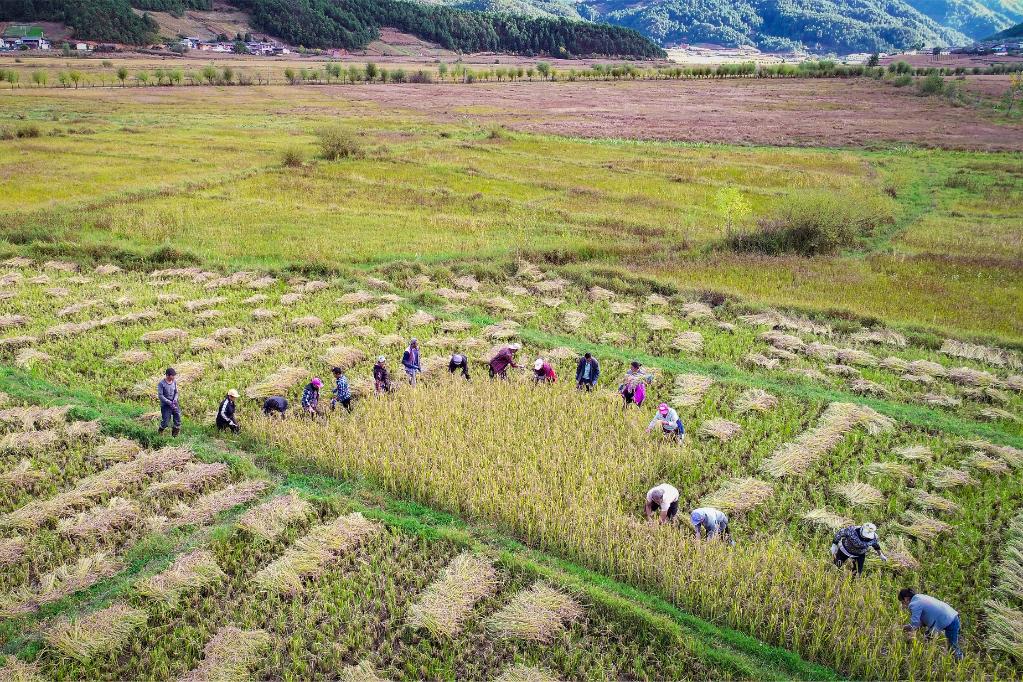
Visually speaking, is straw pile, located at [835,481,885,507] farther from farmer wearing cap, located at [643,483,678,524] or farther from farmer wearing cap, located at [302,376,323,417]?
farmer wearing cap, located at [302,376,323,417]

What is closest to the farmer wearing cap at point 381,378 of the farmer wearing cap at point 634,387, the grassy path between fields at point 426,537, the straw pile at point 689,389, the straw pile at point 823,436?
the grassy path between fields at point 426,537

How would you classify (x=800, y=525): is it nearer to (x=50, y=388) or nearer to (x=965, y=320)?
(x=965, y=320)

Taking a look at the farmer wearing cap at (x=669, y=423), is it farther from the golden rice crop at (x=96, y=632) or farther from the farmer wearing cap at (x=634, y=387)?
the golden rice crop at (x=96, y=632)

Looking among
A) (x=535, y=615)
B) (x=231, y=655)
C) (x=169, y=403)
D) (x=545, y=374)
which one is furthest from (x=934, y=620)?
(x=169, y=403)

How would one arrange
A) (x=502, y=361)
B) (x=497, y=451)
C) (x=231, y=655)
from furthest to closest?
(x=502, y=361)
(x=497, y=451)
(x=231, y=655)

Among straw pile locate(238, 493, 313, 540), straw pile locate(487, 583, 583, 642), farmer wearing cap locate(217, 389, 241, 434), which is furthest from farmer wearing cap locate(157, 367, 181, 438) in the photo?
straw pile locate(487, 583, 583, 642)

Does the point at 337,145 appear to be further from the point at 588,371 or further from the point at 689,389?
the point at 689,389
